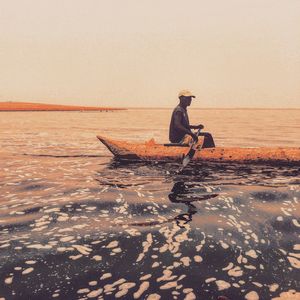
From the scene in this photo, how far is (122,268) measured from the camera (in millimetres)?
5016

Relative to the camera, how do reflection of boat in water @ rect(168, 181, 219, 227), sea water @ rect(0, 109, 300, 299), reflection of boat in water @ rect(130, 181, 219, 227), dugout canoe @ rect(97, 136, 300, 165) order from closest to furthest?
sea water @ rect(0, 109, 300, 299), reflection of boat in water @ rect(130, 181, 219, 227), reflection of boat in water @ rect(168, 181, 219, 227), dugout canoe @ rect(97, 136, 300, 165)

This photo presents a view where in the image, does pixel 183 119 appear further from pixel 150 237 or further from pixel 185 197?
pixel 150 237

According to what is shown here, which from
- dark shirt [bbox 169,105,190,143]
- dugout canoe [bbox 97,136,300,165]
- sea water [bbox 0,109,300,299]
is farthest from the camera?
dugout canoe [bbox 97,136,300,165]

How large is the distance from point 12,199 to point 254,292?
247 inches

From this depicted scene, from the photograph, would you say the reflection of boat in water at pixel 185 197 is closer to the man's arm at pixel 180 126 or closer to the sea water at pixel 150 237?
the sea water at pixel 150 237

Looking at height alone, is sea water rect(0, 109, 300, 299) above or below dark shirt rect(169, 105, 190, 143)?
below

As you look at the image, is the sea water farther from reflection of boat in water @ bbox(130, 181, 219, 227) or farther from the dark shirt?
the dark shirt

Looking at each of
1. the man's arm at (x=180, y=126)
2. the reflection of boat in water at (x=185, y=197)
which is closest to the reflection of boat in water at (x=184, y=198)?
the reflection of boat in water at (x=185, y=197)

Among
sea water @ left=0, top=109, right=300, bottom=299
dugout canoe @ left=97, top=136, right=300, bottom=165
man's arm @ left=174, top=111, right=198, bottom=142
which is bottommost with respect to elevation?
sea water @ left=0, top=109, right=300, bottom=299

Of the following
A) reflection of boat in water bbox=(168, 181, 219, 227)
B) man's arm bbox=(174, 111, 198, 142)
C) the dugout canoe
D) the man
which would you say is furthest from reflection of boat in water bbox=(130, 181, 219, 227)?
the dugout canoe

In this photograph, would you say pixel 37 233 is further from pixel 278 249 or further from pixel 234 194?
pixel 234 194

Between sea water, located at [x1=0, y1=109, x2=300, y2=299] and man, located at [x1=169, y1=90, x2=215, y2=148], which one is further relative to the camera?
man, located at [x1=169, y1=90, x2=215, y2=148]

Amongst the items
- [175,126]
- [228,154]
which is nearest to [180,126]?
[175,126]

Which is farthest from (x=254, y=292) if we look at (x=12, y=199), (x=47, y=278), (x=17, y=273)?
(x=12, y=199)
